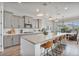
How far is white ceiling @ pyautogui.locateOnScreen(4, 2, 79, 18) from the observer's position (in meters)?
3.60

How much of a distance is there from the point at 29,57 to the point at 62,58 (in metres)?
1.00

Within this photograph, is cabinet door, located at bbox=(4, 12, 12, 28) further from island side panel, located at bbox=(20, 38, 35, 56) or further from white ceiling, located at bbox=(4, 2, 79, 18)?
island side panel, located at bbox=(20, 38, 35, 56)

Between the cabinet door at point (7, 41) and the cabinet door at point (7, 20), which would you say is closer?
the cabinet door at point (7, 20)

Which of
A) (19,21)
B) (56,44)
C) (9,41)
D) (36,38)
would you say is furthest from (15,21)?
(56,44)

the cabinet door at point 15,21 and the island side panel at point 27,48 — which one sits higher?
the cabinet door at point 15,21

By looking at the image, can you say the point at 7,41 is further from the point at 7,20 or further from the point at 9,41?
the point at 7,20

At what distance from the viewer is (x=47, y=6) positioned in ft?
11.9

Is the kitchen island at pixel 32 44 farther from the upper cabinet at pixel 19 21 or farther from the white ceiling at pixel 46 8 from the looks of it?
the white ceiling at pixel 46 8

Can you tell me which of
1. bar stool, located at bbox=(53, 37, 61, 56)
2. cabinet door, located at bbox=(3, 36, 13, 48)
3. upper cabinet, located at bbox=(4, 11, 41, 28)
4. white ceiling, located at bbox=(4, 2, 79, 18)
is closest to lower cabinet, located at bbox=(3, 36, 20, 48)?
cabinet door, located at bbox=(3, 36, 13, 48)

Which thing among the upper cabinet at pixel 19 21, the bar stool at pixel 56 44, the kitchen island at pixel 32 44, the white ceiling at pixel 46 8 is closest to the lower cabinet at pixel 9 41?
the kitchen island at pixel 32 44

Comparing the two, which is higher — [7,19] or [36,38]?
[7,19]

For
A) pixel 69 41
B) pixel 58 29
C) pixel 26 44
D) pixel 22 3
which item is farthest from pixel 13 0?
pixel 69 41

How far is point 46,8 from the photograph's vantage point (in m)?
3.64

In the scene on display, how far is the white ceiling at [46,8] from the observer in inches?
142
